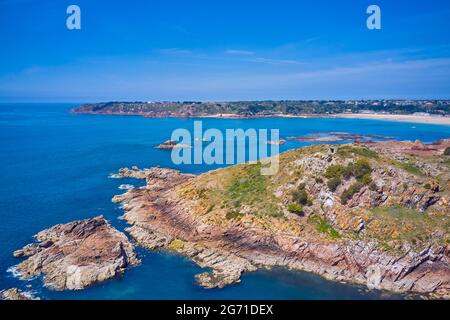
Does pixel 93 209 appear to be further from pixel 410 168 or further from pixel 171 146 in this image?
pixel 171 146

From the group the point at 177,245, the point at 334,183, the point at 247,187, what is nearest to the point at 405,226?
the point at 334,183

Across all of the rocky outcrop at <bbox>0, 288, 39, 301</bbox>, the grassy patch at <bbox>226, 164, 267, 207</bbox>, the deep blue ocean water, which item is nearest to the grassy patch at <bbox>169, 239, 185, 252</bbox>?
the deep blue ocean water

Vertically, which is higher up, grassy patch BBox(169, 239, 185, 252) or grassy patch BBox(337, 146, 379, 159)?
grassy patch BBox(337, 146, 379, 159)

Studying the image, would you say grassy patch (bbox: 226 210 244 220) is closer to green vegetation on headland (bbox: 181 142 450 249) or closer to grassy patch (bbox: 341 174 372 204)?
green vegetation on headland (bbox: 181 142 450 249)

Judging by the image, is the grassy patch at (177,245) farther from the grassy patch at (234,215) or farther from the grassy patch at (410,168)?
the grassy patch at (410,168)

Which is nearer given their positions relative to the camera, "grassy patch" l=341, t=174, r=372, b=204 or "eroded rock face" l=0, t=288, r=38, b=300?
"eroded rock face" l=0, t=288, r=38, b=300
